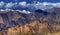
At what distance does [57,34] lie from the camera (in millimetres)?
112625

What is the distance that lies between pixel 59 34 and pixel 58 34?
2.19 ft

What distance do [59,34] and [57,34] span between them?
0.97 m

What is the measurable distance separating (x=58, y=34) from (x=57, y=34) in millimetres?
470

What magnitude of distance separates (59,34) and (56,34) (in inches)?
76.7

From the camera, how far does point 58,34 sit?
112m

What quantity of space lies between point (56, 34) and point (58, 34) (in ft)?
4.20

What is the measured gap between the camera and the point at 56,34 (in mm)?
111625

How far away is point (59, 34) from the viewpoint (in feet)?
370
